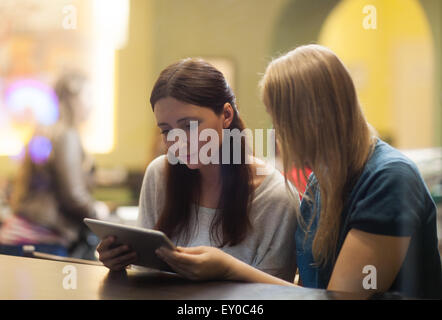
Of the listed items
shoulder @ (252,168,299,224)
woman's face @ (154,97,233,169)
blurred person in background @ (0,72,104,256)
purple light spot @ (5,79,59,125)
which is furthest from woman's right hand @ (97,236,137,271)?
purple light spot @ (5,79,59,125)

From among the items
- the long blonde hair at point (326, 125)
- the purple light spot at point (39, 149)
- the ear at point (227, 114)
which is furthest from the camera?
the purple light spot at point (39, 149)

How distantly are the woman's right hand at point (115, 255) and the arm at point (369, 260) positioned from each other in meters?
0.51

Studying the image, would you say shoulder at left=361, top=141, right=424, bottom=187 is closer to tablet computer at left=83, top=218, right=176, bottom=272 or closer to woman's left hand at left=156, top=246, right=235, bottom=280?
woman's left hand at left=156, top=246, right=235, bottom=280

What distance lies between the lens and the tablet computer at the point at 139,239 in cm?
135

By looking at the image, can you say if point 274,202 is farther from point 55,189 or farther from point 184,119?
point 55,189

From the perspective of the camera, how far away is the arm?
1.35 meters

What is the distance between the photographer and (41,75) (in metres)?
6.62

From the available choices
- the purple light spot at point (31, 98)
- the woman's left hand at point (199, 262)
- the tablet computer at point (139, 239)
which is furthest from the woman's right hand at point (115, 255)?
the purple light spot at point (31, 98)

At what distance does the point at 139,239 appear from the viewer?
1411mm

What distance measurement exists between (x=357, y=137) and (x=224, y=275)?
0.46 m

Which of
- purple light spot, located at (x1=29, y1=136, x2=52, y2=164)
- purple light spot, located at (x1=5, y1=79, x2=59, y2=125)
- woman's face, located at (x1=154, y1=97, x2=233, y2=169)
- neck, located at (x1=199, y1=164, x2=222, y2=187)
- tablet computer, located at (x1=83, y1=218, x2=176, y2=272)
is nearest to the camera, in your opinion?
tablet computer, located at (x1=83, y1=218, x2=176, y2=272)

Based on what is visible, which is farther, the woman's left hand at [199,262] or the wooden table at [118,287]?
the woman's left hand at [199,262]

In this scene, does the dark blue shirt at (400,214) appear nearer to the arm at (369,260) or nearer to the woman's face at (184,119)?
the arm at (369,260)
